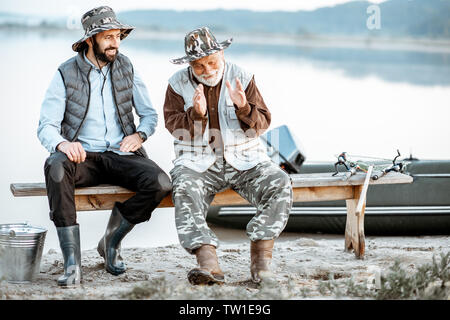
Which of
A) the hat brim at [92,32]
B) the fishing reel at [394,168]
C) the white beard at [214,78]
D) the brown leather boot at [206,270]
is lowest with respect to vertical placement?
the brown leather boot at [206,270]

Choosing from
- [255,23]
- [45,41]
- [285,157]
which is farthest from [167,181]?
[255,23]

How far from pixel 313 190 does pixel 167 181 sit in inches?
40.9

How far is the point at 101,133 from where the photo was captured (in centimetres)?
440

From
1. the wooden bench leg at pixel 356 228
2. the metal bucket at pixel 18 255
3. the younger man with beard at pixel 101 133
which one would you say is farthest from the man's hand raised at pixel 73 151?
the wooden bench leg at pixel 356 228

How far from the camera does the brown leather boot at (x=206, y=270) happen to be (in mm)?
3816

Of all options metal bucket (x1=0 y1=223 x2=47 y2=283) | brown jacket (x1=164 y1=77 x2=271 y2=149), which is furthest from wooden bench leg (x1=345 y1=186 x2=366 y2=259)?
metal bucket (x1=0 y1=223 x2=47 y2=283)

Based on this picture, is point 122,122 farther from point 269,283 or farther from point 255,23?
point 255,23

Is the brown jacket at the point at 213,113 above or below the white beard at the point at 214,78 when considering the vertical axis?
below

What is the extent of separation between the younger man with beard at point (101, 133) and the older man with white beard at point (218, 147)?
0.20 metres

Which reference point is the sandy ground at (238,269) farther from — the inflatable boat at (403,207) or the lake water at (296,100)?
the lake water at (296,100)

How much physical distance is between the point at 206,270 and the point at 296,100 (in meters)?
9.13

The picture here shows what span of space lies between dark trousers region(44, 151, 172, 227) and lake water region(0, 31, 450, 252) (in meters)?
1.95

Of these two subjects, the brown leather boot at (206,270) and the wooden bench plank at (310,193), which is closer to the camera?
the brown leather boot at (206,270)

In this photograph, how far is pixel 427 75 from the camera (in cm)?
1435
